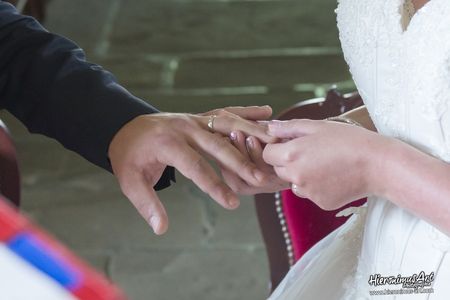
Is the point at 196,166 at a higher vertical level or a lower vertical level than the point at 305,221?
higher

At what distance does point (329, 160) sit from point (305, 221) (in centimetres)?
60

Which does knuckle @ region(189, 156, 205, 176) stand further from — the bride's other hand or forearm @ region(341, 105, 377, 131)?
forearm @ region(341, 105, 377, 131)

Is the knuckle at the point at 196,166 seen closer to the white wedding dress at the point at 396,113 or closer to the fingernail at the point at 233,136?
the fingernail at the point at 233,136

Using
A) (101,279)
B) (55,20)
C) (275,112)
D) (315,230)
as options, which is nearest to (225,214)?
(275,112)

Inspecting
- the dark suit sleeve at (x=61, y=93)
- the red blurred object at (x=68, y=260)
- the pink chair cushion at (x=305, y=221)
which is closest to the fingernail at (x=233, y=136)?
the dark suit sleeve at (x=61, y=93)

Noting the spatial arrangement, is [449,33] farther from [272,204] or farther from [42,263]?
[42,263]

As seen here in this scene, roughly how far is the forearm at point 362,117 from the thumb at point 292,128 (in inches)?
8.9

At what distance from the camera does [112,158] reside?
1.13 m

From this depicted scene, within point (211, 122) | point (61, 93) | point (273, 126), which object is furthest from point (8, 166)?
point (273, 126)

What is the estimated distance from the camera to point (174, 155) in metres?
1.06

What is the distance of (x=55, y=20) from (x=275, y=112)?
5.57 feet

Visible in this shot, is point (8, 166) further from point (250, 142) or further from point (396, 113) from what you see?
point (396, 113)

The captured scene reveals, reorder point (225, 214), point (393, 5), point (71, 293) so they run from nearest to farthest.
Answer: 1. point (71, 293)
2. point (393, 5)
3. point (225, 214)

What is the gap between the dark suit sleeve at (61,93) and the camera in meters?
1.15
